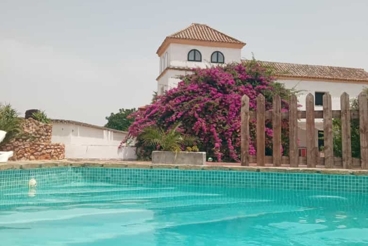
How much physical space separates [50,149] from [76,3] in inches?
242

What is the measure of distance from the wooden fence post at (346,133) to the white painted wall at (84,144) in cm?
1017

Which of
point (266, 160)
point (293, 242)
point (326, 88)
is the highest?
point (326, 88)

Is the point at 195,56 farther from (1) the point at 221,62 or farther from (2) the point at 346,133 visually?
(2) the point at 346,133

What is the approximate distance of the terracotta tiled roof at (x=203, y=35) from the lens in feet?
95.6

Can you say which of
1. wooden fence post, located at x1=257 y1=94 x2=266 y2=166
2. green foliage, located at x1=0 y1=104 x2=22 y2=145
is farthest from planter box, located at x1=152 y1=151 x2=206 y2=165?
green foliage, located at x1=0 y1=104 x2=22 y2=145

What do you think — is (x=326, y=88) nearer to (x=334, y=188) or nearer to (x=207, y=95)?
(x=207, y=95)

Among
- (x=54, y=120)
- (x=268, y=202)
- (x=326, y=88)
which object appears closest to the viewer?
(x=268, y=202)

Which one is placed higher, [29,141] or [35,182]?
[29,141]

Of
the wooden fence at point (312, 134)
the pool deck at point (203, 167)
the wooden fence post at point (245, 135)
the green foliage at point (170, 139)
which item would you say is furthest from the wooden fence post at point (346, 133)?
the green foliage at point (170, 139)

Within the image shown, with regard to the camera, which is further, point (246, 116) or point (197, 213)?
point (246, 116)

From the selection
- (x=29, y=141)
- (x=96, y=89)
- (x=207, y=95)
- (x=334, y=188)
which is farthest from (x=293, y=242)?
(x=96, y=89)

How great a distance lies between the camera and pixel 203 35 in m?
29.8

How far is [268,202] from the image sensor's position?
8359mm

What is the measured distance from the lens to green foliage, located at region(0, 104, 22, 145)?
14.8m
